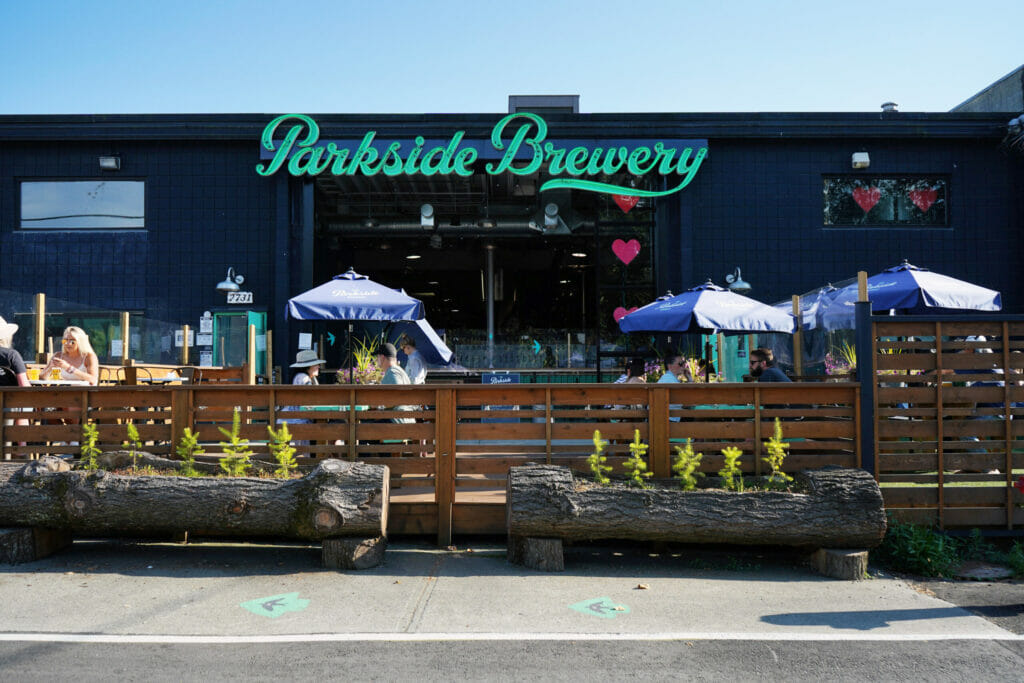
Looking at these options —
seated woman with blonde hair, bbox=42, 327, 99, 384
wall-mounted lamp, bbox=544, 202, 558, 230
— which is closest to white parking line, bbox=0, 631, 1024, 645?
seated woman with blonde hair, bbox=42, 327, 99, 384

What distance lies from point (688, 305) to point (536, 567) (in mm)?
4273

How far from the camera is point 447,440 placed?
6598 millimetres

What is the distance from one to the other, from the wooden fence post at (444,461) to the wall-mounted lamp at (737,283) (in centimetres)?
885

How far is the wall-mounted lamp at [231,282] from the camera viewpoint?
47.3ft

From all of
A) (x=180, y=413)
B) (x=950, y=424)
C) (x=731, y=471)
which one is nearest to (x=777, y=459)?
(x=731, y=471)

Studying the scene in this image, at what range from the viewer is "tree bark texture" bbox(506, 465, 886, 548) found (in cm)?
583


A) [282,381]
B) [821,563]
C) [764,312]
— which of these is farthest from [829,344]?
[282,381]

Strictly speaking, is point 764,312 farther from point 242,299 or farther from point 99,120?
point 99,120

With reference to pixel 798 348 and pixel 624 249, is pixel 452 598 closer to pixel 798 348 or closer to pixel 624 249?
pixel 798 348

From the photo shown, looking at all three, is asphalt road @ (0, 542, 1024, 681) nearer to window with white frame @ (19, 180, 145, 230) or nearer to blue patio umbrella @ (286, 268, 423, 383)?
blue patio umbrella @ (286, 268, 423, 383)

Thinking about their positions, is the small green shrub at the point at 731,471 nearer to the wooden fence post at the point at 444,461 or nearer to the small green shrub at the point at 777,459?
→ the small green shrub at the point at 777,459

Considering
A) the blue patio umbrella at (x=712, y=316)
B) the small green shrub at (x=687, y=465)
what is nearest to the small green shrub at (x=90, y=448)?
the small green shrub at (x=687, y=465)

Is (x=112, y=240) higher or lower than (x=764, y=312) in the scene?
higher

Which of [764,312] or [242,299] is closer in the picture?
[764,312]
